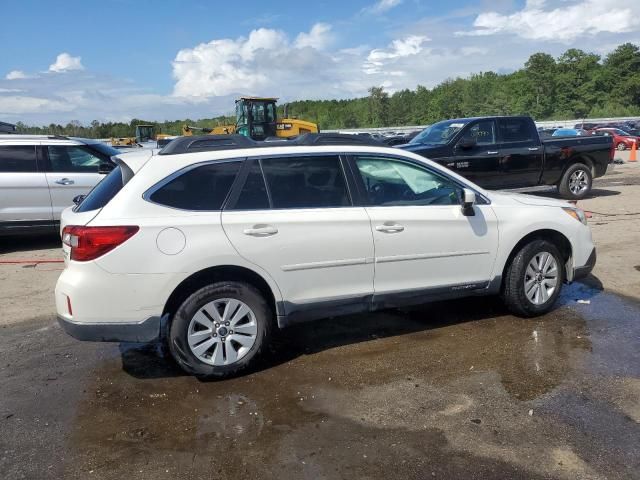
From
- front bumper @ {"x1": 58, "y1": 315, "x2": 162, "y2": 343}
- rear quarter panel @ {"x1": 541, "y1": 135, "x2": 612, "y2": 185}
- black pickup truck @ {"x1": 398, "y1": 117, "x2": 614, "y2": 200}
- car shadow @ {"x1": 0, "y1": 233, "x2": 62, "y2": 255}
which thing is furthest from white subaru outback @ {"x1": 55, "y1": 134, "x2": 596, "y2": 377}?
rear quarter panel @ {"x1": 541, "y1": 135, "x2": 612, "y2": 185}

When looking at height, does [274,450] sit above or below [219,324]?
below

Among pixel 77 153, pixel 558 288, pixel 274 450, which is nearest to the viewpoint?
pixel 274 450

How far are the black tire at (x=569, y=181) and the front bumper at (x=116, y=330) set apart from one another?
35.4 feet

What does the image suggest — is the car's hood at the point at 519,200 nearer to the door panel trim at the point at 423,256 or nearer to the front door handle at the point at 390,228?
the door panel trim at the point at 423,256

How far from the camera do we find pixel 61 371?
4.51 metres

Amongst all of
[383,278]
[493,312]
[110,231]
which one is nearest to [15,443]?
[110,231]

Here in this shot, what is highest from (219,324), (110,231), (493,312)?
(110,231)

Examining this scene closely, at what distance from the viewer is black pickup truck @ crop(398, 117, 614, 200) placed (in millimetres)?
10910

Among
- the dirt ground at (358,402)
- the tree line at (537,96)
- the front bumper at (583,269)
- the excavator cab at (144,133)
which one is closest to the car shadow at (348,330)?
the dirt ground at (358,402)

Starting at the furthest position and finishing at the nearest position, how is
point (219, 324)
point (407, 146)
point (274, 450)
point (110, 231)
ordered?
point (407, 146), point (219, 324), point (110, 231), point (274, 450)

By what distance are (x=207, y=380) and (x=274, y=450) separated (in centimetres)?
111

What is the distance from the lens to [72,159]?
905 centimetres

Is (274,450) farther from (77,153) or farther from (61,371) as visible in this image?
(77,153)

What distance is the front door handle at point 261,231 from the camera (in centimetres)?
415
